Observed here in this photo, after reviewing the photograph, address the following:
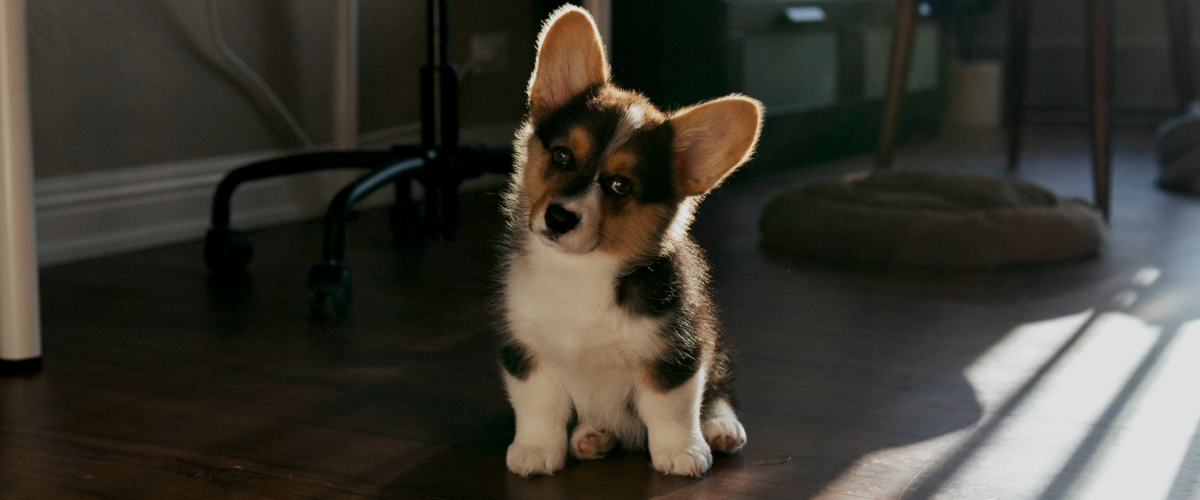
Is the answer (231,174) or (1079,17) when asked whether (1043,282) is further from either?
(1079,17)

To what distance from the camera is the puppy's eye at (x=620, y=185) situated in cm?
108

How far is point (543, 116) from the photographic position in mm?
1174

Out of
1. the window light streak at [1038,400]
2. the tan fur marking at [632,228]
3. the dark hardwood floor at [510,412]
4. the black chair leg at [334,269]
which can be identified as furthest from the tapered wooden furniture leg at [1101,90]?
the tan fur marking at [632,228]

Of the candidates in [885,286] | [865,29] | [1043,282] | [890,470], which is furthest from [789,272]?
[865,29]

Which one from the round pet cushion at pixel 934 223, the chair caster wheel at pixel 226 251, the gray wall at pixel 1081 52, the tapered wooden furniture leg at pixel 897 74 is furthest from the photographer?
the gray wall at pixel 1081 52

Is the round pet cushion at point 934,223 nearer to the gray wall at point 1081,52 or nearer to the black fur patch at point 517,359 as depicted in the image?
the black fur patch at point 517,359

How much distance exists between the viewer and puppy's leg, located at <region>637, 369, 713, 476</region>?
3.72ft

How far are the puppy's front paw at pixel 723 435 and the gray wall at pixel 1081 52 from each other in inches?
200

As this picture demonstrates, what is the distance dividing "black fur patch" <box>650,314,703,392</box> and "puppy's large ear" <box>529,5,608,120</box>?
0.29 m

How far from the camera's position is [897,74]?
10.7 ft

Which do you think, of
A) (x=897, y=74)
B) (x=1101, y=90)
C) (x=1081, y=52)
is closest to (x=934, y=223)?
(x=1101, y=90)

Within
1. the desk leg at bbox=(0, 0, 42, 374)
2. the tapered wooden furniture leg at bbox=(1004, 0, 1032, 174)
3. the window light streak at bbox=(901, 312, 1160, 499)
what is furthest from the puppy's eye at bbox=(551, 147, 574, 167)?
the tapered wooden furniture leg at bbox=(1004, 0, 1032, 174)

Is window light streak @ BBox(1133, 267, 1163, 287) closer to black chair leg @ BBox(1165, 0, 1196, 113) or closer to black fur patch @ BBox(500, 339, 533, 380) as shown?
black fur patch @ BBox(500, 339, 533, 380)

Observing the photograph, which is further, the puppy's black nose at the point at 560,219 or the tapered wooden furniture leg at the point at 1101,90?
the tapered wooden furniture leg at the point at 1101,90
